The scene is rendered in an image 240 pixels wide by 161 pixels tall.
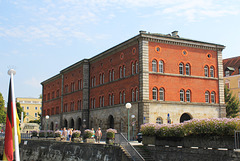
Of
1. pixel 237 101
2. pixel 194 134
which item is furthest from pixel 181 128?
pixel 237 101

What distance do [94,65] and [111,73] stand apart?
6.24m

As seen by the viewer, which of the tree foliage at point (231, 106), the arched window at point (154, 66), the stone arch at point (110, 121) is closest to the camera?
the arched window at point (154, 66)

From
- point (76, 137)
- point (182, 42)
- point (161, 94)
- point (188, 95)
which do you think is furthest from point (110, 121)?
point (182, 42)

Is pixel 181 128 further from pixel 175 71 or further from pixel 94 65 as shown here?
pixel 94 65

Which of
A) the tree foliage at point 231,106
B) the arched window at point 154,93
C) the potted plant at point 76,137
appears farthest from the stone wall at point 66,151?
the tree foliage at point 231,106

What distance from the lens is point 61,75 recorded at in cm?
6638

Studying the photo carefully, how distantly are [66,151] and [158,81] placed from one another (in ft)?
47.5

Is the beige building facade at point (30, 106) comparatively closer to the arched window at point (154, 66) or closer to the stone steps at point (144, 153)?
the arched window at point (154, 66)

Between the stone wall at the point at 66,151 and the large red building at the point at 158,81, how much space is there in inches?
406

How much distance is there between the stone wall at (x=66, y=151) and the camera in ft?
84.2

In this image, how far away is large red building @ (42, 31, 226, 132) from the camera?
132ft

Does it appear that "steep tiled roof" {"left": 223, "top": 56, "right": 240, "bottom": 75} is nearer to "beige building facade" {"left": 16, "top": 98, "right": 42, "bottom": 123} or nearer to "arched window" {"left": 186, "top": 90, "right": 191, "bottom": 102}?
"arched window" {"left": 186, "top": 90, "right": 191, "bottom": 102}

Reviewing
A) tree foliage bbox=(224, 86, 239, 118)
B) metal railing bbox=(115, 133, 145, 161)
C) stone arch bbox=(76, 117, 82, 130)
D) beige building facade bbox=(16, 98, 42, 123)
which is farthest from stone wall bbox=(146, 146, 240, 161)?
beige building facade bbox=(16, 98, 42, 123)

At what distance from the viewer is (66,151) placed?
106ft
